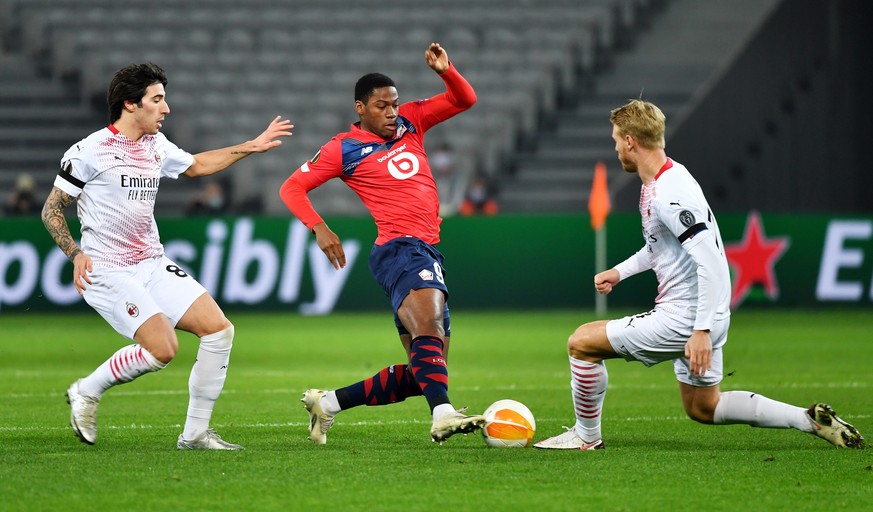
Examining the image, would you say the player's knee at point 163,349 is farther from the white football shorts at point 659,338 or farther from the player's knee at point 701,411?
the player's knee at point 701,411

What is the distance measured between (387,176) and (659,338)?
1.94 m

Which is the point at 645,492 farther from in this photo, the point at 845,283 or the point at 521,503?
the point at 845,283

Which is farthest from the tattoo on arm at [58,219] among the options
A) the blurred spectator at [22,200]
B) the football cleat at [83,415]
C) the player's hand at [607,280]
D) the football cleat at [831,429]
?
the blurred spectator at [22,200]

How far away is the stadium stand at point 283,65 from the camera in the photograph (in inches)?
1029

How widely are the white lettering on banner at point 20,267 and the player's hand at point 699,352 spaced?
1441cm

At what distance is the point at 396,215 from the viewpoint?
804cm

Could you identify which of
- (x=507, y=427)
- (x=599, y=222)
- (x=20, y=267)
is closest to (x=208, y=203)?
(x=20, y=267)

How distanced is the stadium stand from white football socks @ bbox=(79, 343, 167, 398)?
17147 millimetres

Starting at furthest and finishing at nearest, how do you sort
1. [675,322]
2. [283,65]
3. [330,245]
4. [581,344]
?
[283,65] → [330,245] → [581,344] → [675,322]

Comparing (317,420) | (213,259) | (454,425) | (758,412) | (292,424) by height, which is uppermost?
(758,412)

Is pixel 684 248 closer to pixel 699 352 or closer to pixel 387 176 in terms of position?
pixel 699 352

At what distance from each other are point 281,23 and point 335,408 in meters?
21.8

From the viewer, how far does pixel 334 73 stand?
27.8 meters

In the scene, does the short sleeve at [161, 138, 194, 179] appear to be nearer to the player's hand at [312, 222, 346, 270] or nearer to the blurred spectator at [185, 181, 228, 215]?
the player's hand at [312, 222, 346, 270]
